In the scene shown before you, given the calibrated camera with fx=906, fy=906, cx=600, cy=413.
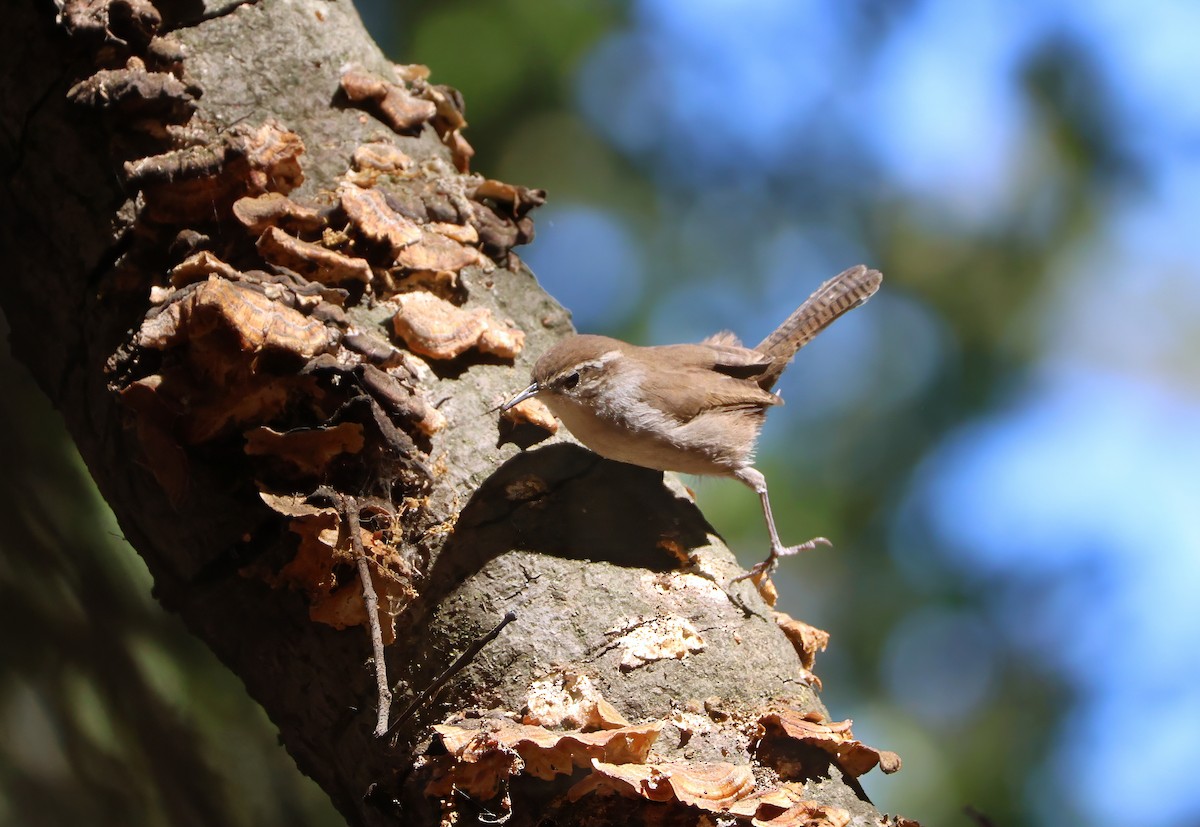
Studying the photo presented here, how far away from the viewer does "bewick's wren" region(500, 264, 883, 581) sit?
223 cm

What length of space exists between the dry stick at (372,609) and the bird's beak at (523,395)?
427mm

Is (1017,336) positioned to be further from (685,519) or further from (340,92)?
(340,92)

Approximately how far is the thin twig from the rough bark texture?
2 cm

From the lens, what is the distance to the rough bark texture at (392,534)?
167cm

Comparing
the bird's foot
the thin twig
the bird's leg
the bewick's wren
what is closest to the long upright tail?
the bewick's wren

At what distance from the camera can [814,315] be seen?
3.20 meters

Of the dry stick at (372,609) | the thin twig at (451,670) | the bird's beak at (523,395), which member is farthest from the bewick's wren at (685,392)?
the thin twig at (451,670)

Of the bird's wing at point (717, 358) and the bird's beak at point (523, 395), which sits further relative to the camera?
the bird's wing at point (717, 358)

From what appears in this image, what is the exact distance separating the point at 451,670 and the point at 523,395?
0.67m

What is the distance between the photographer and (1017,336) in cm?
485

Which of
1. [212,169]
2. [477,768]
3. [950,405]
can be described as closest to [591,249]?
[950,405]

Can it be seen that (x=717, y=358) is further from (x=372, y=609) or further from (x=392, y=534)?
(x=372, y=609)

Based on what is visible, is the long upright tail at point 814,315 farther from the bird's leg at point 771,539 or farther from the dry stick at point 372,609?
the dry stick at point 372,609

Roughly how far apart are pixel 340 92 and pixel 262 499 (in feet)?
3.78
